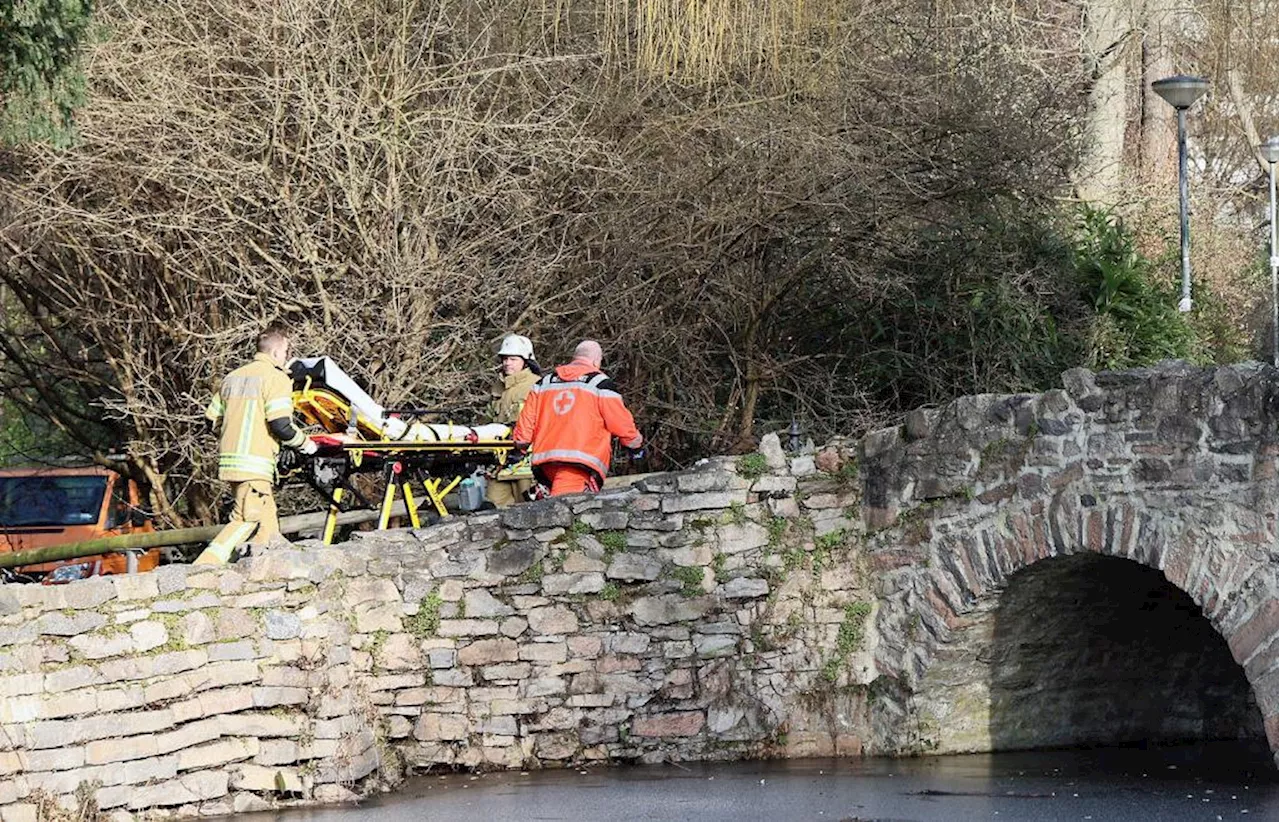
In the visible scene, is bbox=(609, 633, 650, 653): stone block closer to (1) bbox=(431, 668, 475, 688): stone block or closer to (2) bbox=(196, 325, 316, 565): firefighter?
(1) bbox=(431, 668, 475, 688): stone block

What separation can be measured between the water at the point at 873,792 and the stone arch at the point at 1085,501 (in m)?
0.69

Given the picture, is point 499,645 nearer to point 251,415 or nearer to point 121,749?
point 251,415

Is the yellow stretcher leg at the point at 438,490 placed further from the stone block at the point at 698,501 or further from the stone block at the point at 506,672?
the stone block at the point at 698,501

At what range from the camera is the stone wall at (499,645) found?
11.7m

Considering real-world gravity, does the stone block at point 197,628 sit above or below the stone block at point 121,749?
above

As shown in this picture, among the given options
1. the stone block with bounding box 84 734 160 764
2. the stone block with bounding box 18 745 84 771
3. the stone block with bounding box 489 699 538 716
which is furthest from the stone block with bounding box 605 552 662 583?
the stone block with bounding box 18 745 84 771

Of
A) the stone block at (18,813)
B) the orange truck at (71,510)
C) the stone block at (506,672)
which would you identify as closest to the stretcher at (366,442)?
the stone block at (506,672)

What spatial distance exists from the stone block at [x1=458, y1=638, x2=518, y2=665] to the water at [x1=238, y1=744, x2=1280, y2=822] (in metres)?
0.70

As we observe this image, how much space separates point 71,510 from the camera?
1825 cm

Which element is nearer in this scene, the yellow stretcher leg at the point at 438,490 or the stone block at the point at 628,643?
the stone block at the point at 628,643

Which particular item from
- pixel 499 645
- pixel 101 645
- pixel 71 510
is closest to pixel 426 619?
pixel 499 645

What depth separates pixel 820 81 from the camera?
1748 centimetres

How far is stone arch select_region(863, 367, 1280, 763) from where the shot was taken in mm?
11797

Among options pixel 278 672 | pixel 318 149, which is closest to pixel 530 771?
pixel 278 672
